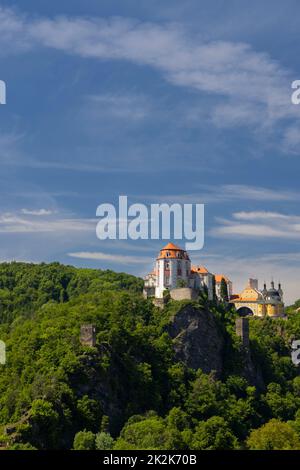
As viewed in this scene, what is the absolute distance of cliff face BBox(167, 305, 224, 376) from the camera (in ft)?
263

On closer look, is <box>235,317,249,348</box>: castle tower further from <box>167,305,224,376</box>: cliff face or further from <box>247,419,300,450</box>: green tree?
<box>247,419,300,450</box>: green tree

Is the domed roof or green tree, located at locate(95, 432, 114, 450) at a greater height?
the domed roof

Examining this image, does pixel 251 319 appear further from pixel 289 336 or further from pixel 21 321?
pixel 21 321

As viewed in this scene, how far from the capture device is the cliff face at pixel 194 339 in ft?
263

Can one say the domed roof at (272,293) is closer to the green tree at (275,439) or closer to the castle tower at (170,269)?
the castle tower at (170,269)

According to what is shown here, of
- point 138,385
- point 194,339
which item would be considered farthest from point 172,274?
point 138,385

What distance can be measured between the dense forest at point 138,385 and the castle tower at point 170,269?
3087mm

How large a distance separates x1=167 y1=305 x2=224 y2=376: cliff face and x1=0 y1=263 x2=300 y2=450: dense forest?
54cm

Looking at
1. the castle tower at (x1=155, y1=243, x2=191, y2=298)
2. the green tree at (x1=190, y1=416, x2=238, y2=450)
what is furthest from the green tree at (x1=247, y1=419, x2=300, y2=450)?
the castle tower at (x1=155, y1=243, x2=191, y2=298)

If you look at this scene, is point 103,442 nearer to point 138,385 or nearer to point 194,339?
point 138,385

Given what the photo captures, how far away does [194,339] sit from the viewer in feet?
265

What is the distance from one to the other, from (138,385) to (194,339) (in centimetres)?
1213

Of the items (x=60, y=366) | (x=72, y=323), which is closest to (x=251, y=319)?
(x=72, y=323)
